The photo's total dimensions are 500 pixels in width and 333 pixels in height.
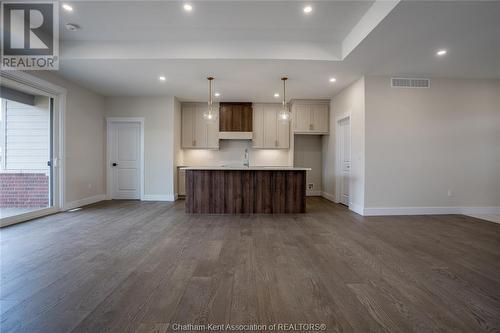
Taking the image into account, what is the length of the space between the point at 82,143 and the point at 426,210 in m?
8.04

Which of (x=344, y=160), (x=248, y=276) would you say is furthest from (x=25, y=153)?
(x=344, y=160)

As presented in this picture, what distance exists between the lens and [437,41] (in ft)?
10.9

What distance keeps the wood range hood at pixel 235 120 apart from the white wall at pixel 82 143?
3335 millimetres

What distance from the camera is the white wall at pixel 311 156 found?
7176 mm

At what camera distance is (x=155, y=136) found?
619 centimetres

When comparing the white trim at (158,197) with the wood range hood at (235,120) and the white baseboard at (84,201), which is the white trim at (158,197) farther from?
the wood range hood at (235,120)

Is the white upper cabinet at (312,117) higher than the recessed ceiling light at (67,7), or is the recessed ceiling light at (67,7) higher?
the recessed ceiling light at (67,7)

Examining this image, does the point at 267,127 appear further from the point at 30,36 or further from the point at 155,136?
the point at 30,36

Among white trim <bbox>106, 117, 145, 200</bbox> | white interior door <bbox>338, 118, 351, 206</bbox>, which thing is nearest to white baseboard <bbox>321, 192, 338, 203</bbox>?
white interior door <bbox>338, 118, 351, 206</bbox>

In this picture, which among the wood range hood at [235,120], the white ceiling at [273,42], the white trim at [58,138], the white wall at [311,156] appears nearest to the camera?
the white ceiling at [273,42]

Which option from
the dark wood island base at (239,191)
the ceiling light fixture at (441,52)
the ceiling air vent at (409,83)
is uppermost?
the ceiling light fixture at (441,52)

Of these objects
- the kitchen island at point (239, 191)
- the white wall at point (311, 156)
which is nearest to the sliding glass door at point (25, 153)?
the kitchen island at point (239, 191)

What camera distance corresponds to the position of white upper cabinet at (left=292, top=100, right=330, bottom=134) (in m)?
6.58

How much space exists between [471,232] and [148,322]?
4655 millimetres
